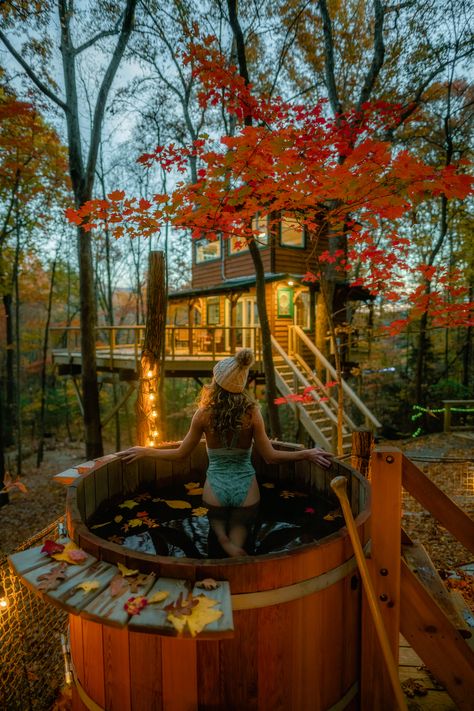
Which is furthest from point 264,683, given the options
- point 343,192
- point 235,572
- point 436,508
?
point 343,192

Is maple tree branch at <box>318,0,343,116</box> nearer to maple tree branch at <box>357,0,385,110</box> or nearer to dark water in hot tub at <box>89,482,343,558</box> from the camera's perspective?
maple tree branch at <box>357,0,385,110</box>

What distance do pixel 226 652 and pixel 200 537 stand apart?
1406 mm

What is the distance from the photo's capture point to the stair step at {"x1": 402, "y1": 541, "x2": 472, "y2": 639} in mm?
2295

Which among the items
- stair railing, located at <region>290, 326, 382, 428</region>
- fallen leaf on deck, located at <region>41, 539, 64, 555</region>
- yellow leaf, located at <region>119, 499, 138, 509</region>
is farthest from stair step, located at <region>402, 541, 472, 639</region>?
stair railing, located at <region>290, 326, 382, 428</region>

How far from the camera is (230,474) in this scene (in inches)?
121

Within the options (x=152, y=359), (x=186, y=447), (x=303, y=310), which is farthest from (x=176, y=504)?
(x=303, y=310)

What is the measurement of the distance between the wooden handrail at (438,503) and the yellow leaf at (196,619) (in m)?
1.19

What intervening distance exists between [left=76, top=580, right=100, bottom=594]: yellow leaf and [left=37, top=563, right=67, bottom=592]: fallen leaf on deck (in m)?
0.11

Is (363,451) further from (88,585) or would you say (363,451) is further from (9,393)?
(9,393)

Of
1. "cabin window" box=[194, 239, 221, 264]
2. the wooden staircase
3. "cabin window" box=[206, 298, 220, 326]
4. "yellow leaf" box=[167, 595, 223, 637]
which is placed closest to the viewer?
"yellow leaf" box=[167, 595, 223, 637]

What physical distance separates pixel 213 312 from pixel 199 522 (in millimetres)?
14826

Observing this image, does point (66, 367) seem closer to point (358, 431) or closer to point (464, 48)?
point (358, 431)

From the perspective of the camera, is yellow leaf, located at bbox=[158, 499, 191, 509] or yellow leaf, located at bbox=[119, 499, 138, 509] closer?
yellow leaf, located at bbox=[119, 499, 138, 509]

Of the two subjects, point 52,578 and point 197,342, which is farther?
point 197,342
